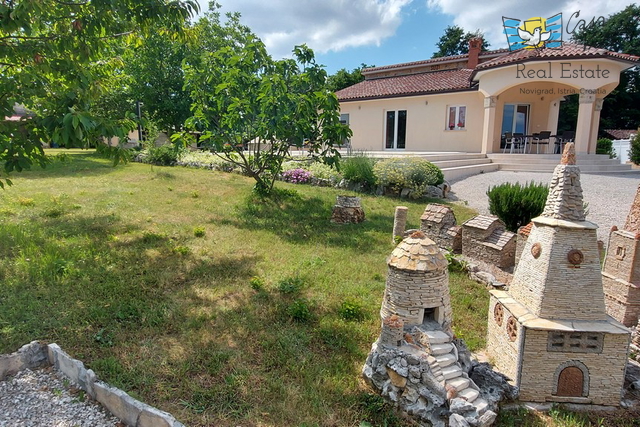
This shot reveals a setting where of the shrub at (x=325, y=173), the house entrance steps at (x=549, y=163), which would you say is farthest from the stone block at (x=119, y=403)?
the house entrance steps at (x=549, y=163)

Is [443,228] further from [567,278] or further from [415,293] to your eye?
[415,293]

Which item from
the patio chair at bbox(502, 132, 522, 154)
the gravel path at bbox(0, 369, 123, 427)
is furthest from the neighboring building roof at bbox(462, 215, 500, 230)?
the patio chair at bbox(502, 132, 522, 154)

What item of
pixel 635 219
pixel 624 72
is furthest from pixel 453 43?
pixel 635 219

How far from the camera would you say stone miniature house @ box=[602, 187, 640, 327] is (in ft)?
12.6

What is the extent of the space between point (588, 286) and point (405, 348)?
164cm

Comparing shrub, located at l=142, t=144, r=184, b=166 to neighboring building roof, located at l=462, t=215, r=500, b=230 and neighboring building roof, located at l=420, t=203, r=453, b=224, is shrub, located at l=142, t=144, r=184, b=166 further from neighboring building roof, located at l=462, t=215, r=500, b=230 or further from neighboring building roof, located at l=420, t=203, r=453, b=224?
neighboring building roof, located at l=462, t=215, r=500, b=230

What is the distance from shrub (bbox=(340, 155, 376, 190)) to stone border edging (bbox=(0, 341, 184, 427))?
10.1 m

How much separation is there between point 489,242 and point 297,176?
9.45 meters

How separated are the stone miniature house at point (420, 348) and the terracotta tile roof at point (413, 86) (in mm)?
17817

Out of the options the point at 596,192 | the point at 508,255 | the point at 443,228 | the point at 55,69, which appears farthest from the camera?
the point at 596,192

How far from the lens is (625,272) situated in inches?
154

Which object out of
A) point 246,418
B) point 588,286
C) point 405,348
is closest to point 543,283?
point 588,286

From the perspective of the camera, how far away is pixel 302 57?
8859 millimetres

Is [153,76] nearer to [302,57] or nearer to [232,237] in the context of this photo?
[302,57]
